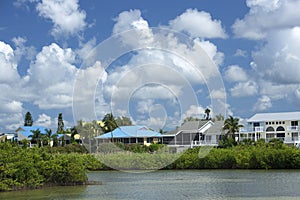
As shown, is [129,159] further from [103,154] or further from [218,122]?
[218,122]

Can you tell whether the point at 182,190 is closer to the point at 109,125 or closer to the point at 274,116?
the point at 109,125

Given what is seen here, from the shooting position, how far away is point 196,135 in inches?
2293

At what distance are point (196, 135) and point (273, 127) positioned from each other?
9.49 meters

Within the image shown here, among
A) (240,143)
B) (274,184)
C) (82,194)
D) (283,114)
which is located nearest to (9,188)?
(82,194)

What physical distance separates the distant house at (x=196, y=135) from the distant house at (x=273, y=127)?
313cm

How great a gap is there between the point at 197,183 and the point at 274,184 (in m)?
4.88

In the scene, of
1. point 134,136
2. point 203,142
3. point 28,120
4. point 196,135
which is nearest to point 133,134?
point 134,136

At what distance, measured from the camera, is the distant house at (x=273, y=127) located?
191 feet

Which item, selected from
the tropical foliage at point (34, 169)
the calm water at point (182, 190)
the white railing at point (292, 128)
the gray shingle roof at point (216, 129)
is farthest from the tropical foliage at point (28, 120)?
the calm water at point (182, 190)

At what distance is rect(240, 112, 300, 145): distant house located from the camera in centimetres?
5831

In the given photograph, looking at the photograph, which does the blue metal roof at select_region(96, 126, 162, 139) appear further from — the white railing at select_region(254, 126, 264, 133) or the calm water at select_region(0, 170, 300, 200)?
the calm water at select_region(0, 170, 300, 200)

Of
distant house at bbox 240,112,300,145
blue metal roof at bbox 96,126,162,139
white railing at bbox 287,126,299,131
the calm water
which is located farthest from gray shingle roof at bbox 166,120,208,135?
the calm water

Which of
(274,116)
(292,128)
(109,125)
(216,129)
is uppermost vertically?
(274,116)

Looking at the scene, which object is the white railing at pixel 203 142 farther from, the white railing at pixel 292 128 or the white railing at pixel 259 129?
the white railing at pixel 292 128
